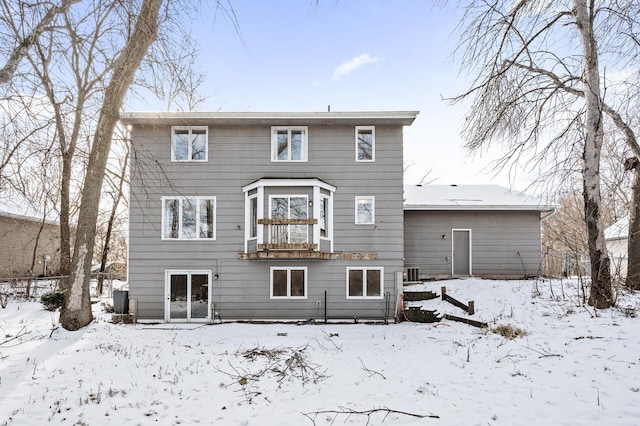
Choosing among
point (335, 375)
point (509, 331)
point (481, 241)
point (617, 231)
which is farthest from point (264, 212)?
point (617, 231)

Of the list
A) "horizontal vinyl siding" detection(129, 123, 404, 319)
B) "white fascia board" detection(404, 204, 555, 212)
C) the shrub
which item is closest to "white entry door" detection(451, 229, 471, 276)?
"white fascia board" detection(404, 204, 555, 212)

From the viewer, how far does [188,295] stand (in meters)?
13.6

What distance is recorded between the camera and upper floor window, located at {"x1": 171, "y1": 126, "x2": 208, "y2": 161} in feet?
45.5

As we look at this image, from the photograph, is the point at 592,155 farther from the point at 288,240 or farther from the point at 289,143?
the point at 289,143

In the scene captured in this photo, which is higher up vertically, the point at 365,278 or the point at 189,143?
the point at 189,143

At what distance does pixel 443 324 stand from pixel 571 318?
355 cm

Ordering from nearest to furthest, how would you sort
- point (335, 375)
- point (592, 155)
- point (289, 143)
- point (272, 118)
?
point (335, 375)
point (592, 155)
point (272, 118)
point (289, 143)

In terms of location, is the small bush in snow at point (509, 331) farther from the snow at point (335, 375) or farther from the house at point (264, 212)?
the house at point (264, 212)

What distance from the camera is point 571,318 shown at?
346 inches

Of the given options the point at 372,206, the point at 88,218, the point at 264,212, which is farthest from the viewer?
the point at 372,206

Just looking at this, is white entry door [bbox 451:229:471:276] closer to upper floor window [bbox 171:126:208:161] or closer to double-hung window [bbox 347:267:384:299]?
double-hung window [bbox 347:267:384:299]

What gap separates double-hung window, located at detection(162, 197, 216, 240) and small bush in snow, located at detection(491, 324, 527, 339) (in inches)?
348

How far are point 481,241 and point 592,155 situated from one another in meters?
8.13

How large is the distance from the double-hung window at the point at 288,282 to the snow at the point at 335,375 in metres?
2.96
